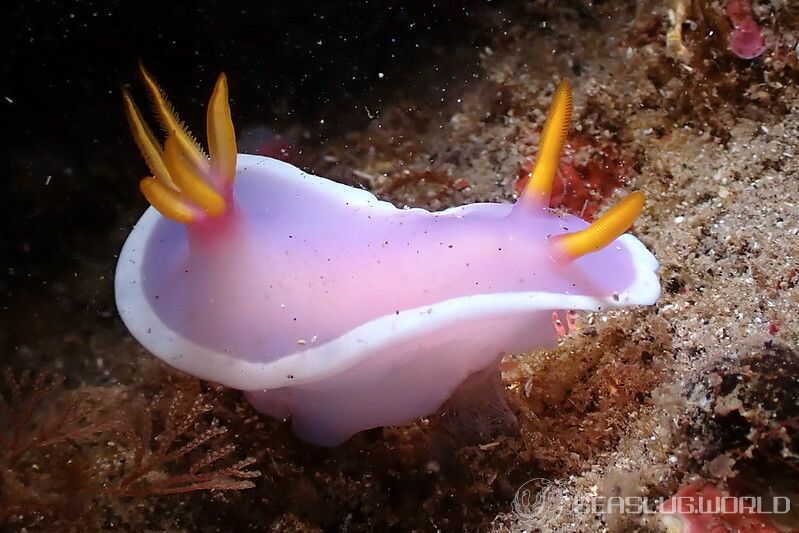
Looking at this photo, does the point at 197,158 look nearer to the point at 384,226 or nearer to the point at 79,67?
the point at 384,226

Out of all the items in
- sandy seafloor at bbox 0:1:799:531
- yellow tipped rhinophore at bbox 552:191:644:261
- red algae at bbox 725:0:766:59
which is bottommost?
sandy seafloor at bbox 0:1:799:531

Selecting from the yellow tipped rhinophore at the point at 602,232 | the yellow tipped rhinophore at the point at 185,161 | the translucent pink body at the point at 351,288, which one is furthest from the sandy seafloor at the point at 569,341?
the yellow tipped rhinophore at the point at 185,161

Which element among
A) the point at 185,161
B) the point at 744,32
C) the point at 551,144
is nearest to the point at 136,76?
the point at 185,161

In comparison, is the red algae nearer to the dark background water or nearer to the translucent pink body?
the dark background water

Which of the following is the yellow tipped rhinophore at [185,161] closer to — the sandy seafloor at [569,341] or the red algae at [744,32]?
the sandy seafloor at [569,341]

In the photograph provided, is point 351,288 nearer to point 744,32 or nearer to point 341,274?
point 341,274

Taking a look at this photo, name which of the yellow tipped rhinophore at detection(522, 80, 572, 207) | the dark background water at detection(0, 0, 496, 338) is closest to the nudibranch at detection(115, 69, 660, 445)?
the yellow tipped rhinophore at detection(522, 80, 572, 207)

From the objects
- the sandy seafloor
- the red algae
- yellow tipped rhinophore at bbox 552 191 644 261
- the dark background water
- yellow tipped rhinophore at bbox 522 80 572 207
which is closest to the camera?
yellow tipped rhinophore at bbox 552 191 644 261
